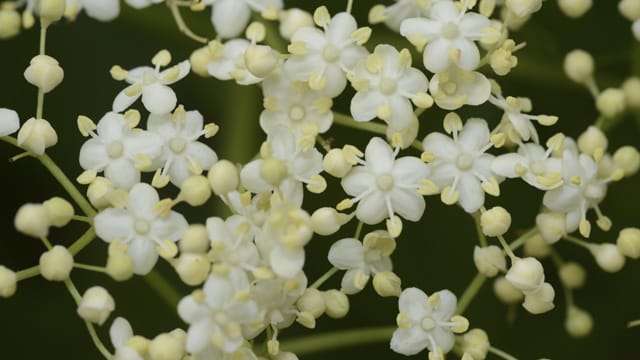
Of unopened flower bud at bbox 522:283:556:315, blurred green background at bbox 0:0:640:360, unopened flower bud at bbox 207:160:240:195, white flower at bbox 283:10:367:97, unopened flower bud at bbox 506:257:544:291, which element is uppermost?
white flower at bbox 283:10:367:97

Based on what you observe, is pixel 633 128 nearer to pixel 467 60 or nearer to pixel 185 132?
pixel 467 60

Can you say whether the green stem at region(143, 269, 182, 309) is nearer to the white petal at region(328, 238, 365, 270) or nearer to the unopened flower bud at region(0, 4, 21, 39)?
the white petal at region(328, 238, 365, 270)

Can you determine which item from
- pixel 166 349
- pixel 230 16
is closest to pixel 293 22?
pixel 230 16

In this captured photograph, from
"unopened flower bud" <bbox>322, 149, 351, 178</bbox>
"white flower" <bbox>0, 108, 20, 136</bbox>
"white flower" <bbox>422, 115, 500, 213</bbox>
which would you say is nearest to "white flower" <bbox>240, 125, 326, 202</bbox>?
"unopened flower bud" <bbox>322, 149, 351, 178</bbox>

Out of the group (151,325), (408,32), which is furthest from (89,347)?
(408,32)

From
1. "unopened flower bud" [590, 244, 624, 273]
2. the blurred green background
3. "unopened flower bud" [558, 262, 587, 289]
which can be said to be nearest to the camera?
"unopened flower bud" [590, 244, 624, 273]

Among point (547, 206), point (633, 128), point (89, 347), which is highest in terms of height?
point (547, 206)

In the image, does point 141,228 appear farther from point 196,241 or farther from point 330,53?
point 330,53
